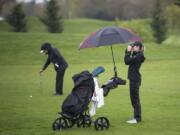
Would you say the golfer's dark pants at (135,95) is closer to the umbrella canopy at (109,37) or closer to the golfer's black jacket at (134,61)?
the golfer's black jacket at (134,61)

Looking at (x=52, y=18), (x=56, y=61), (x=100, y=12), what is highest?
(x=100, y=12)

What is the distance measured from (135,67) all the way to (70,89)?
9763 mm

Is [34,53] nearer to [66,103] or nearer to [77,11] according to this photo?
[66,103]

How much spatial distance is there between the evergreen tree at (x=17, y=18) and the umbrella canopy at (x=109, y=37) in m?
47.9

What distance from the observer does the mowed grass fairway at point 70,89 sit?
15.0 metres

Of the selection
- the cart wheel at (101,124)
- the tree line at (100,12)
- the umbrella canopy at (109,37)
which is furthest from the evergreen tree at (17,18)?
the cart wheel at (101,124)

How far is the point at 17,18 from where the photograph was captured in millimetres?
63812

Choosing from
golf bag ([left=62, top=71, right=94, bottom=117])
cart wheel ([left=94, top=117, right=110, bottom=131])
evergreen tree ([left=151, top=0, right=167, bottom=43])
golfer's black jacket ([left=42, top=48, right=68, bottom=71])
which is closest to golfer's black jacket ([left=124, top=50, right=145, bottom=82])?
golf bag ([left=62, top=71, right=94, bottom=117])

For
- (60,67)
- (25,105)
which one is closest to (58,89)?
(60,67)

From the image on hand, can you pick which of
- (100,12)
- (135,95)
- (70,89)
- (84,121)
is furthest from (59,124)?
(100,12)

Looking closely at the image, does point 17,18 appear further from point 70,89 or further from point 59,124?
point 59,124

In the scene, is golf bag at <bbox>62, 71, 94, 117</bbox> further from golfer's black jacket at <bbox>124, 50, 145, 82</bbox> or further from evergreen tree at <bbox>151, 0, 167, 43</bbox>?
evergreen tree at <bbox>151, 0, 167, 43</bbox>

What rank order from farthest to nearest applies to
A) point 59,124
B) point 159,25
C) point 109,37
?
point 159,25 < point 109,37 < point 59,124

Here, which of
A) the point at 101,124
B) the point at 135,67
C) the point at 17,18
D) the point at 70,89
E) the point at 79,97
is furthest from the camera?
A: the point at 17,18
